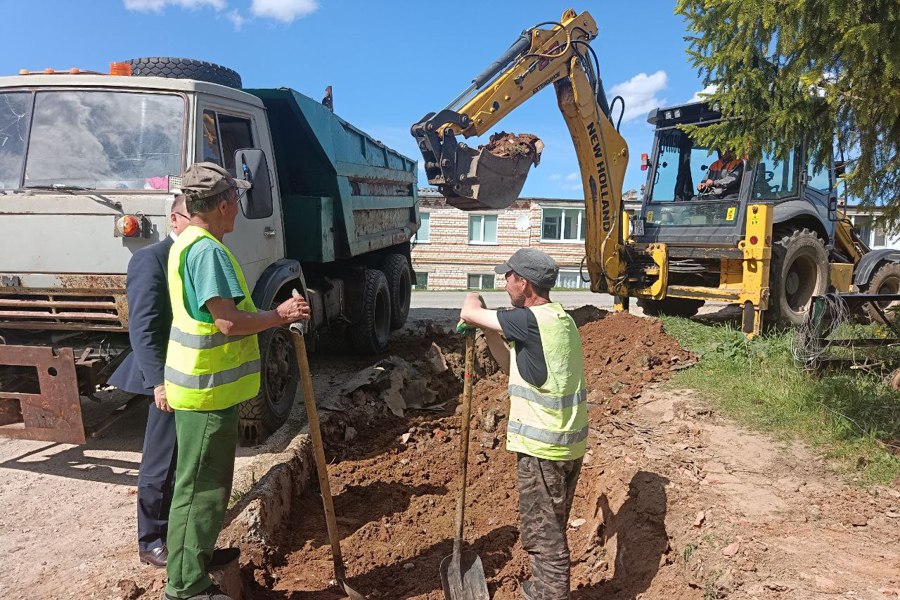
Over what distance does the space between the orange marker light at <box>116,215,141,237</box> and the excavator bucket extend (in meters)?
3.14

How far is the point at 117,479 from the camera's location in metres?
4.39

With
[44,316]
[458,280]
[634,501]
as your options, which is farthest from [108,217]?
[458,280]

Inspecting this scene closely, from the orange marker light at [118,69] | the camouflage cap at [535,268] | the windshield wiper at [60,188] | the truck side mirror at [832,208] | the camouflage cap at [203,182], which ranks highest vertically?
the orange marker light at [118,69]

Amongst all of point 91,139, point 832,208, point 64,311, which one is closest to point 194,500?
point 64,311

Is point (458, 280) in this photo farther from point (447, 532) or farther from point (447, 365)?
point (447, 532)

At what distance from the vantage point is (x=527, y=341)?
2748 millimetres

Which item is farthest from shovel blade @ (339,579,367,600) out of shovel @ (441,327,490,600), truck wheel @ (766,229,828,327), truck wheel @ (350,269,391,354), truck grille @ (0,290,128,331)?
truck wheel @ (766,229,828,327)

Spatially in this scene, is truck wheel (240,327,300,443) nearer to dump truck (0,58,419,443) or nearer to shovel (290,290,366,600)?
dump truck (0,58,419,443)

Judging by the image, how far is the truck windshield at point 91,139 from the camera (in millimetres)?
4281

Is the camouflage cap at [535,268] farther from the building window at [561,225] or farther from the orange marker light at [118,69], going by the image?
the building window at [561,225]

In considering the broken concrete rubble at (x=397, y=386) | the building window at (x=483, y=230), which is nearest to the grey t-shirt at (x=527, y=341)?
the broken concrete rubble at (x=397, y=386)

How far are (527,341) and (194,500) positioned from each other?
1577 mm

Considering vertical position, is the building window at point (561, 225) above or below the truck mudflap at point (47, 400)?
above

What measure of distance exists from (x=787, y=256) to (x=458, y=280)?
749 inches
